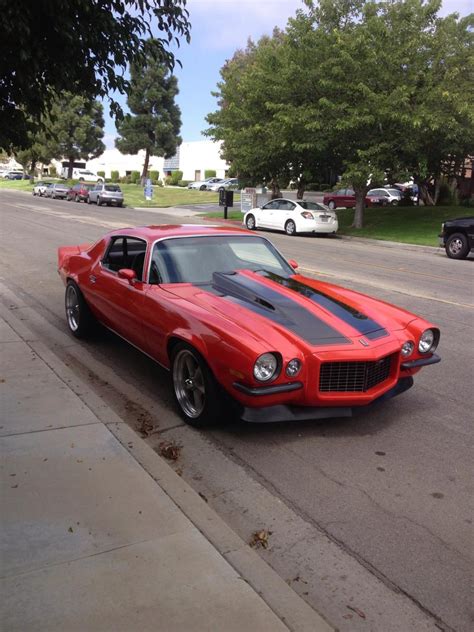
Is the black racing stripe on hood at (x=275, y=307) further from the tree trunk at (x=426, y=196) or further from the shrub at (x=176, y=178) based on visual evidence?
the shrub at (x=176, y=178)

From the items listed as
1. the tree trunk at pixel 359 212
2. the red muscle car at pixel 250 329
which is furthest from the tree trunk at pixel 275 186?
the red muscle car at pixel 250 329

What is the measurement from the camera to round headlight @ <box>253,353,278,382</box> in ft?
12.1

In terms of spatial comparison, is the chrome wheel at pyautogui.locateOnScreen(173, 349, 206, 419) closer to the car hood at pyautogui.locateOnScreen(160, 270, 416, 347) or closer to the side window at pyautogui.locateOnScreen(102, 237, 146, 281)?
the car hood at pyautogui.locateOnScreen(160, 270, 416, 347)

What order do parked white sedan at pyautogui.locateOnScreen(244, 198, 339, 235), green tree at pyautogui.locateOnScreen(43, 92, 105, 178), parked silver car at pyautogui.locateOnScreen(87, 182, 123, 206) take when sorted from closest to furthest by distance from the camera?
parked white sedan at pyautogui.locateOnScreen(244, 198, 339, 235), parked silver car at pyautogui.locateOnScreen(87, 182, 123, 206), green tree at pyautogui.locateOnScreen(43, 92, 105, 178)

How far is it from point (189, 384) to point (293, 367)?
96cm

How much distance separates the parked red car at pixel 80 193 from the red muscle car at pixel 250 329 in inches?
1558

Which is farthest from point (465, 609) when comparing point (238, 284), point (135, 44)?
point (135, 44)

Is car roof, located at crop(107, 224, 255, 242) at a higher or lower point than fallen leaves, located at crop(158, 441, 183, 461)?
higher

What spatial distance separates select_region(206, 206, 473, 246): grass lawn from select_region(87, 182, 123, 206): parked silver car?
13.2 metres

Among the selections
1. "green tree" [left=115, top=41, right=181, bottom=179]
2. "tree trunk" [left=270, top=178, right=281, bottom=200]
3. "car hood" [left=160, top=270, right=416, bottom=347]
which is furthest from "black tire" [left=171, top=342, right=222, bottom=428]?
"green tree" [left=115, top=41, right=181, bottom=179]

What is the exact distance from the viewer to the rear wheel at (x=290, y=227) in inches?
884

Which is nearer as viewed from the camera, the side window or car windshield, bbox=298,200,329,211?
the side window

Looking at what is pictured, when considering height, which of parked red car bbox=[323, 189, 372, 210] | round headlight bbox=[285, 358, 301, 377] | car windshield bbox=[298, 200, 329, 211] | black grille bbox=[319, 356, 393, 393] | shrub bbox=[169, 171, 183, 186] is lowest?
black grille bbox=[319, 356, 393, 393]

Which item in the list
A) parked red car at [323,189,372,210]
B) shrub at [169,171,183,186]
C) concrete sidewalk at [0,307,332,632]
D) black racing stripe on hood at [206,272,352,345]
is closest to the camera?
concrete sidewalk at [0,307,332,632]
